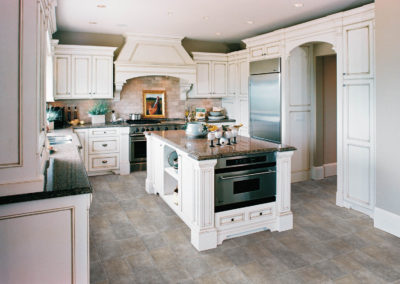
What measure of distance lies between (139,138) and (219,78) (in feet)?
7.73

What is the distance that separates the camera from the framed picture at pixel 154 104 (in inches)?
272

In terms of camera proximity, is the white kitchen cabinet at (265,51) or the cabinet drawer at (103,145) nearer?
the white kitchen cabinet at (265,51)

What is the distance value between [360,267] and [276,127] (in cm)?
298

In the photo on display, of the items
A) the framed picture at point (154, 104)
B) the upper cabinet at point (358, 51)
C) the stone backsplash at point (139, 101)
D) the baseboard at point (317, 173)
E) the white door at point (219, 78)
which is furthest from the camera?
the white door at point (219, 78)

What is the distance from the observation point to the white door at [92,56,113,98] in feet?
20.0

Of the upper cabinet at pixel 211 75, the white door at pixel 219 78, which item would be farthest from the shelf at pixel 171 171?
the white door at pixel 219 78

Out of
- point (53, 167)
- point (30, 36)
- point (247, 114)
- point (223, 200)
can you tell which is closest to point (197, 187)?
point (223, 200)

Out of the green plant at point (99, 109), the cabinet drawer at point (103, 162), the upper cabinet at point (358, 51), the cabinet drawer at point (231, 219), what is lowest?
the cabinet drawer at point (231, 219)

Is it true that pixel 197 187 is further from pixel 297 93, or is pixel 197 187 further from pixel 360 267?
pixel 297 93

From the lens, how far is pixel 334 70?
5.66 m

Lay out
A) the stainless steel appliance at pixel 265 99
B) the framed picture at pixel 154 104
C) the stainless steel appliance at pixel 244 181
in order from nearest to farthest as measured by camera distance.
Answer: the stainless steel appliance at pixel 244 181 → the stainless steel appliance at pixel 265 99 → the framed picture at pixel 154 104

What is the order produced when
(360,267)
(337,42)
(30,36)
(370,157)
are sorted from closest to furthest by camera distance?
(30,36)
(360,267)
(370,157)
(337,42)

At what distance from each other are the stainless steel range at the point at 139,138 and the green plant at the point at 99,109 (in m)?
0.55

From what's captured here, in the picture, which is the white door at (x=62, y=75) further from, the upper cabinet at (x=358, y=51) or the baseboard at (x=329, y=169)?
the baseboard at (x=329, y=169)
